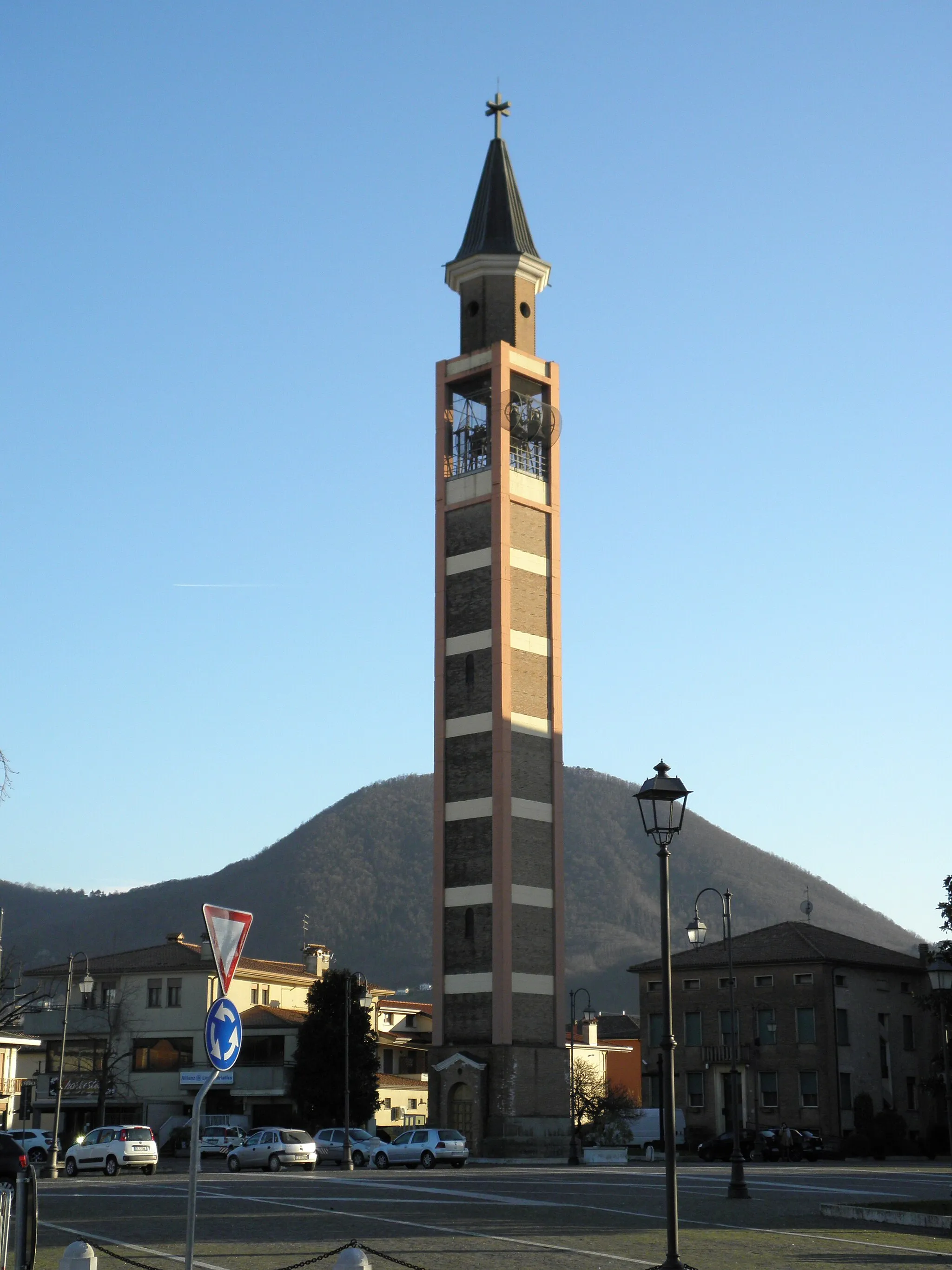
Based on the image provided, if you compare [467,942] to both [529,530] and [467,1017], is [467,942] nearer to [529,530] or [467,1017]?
[467,1017]

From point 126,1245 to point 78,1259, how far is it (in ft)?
24.0

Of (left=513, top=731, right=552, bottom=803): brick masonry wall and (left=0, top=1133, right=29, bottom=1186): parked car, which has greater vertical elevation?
(left=513, top=731, right=552, bottom=803): brick masonry wall

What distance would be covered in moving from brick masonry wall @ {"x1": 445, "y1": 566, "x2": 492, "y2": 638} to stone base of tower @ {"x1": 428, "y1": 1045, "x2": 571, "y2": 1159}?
56.4 feet

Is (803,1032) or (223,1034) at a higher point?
(803,1032)

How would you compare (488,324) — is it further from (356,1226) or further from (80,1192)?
(356,1226)

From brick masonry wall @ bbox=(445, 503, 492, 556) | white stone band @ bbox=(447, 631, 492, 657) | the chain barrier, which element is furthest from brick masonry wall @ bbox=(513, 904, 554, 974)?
the chain barrier

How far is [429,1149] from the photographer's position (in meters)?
49.1

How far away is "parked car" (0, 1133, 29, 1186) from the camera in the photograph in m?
18.1

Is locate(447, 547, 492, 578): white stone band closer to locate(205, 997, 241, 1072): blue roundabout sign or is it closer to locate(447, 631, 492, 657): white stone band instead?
locate(447, 631, 492, 657): white stone band

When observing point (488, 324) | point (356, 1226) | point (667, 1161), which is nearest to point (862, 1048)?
point (488, 324)

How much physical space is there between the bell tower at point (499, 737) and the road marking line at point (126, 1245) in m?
34.4

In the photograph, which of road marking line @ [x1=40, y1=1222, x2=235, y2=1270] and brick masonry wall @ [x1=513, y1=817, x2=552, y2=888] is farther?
brick masonry wall @ [x1=513, y1=817, x2=552, y2=888]

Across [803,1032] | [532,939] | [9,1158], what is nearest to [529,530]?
[532,939]

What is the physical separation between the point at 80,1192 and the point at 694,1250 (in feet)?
60.3
